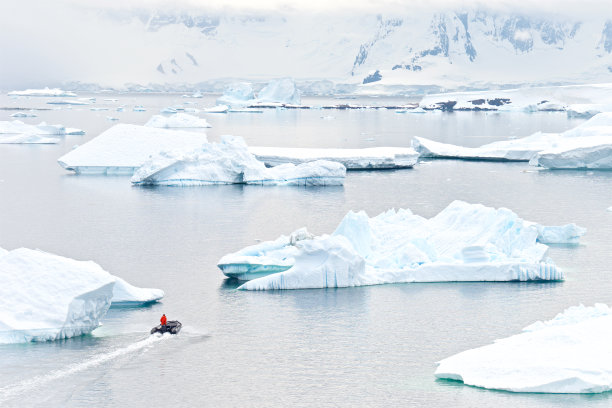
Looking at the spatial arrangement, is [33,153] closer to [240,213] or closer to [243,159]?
[243,159]

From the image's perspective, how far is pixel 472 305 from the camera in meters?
17.8

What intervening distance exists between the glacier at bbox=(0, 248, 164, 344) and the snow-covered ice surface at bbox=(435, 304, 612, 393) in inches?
229

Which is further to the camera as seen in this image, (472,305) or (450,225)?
(450,225)

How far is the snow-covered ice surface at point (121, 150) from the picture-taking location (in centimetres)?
3684

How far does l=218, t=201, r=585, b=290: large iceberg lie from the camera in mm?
18750

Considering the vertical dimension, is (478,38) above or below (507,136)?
above

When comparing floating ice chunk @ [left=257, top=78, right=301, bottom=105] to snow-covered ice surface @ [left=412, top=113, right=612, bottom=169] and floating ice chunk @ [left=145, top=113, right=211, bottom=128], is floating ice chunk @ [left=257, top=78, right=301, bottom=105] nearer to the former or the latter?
floating ice chunk @ [left=145, top=113, right=211, bottom=128]

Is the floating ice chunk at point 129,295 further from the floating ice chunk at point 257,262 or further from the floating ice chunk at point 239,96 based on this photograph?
the floating ice chunk at point 239,96

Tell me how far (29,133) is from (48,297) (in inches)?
1533

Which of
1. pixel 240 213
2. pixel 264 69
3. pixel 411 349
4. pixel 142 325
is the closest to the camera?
pixel 411 349

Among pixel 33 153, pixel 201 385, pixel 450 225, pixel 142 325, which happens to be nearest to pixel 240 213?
pixel 450 225

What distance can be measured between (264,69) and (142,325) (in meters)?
161

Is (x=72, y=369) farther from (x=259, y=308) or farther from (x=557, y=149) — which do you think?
(x=557, y=149)

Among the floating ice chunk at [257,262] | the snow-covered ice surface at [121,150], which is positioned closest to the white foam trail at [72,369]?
the floating ice chunk at [257,262]
